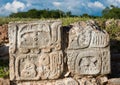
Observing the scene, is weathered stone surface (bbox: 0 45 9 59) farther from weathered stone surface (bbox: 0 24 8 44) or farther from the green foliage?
the green foliage

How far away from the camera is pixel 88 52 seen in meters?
6.41

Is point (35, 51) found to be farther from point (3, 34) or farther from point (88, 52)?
point (3, 34)

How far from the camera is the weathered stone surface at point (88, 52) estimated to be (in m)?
6.39

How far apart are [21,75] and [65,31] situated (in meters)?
0.97

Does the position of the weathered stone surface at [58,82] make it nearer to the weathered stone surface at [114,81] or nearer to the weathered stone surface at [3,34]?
the weathered stone surface at [114,81]

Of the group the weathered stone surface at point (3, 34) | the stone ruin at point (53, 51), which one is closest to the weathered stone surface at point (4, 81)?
the stone ruin at point (53, 51)

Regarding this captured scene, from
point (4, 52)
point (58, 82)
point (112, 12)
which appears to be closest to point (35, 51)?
point (58, 82)

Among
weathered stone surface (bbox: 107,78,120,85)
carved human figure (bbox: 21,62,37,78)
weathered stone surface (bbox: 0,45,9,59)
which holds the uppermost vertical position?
weathered stone surface (bbox: 0,45,9,59)

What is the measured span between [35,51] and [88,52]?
820 millimetres

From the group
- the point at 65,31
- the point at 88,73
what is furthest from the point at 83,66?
the point at 65,31

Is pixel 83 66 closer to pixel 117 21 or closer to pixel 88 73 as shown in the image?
pixel 88 73

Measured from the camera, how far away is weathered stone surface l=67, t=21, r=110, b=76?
21.0ft

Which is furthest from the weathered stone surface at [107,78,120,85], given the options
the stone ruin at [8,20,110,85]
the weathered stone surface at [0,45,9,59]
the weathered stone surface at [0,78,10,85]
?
the weathered stone surface at [0,45,9,59]

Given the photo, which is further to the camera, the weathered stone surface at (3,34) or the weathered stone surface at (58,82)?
the weathered stone surface at (3,34)
